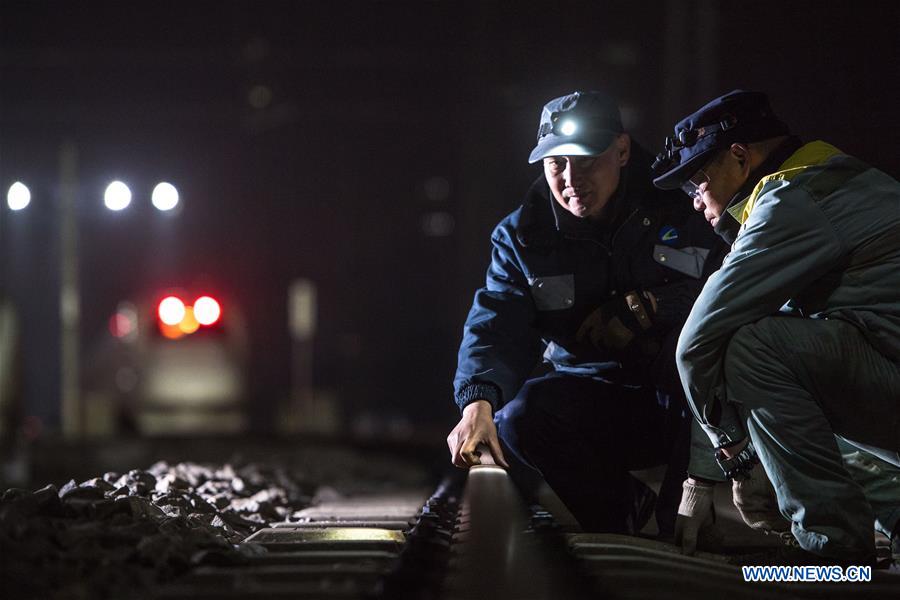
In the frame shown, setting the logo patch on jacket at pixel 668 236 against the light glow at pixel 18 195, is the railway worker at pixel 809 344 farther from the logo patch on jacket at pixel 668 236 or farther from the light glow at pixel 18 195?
the light glow at pixel 18 195

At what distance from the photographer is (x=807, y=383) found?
12.8 feet

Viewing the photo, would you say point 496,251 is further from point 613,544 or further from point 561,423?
point 613,544

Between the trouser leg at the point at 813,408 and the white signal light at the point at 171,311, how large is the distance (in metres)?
8.78

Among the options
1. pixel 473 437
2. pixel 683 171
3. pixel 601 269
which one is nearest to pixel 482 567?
pixel 473 437

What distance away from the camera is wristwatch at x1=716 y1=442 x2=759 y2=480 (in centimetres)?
401

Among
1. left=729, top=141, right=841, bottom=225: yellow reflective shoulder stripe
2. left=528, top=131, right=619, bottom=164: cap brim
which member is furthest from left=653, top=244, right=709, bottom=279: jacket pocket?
left=729, top=141, right=841, bottom=225: yellow reflective shoulder stripe

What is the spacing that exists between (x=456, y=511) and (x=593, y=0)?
8994 millimetres

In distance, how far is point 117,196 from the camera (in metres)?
10.2

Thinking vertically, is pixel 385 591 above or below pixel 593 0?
below

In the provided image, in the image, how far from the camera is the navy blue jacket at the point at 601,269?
4.89 meters

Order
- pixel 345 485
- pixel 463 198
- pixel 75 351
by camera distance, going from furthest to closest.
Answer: pixel 75 351 < pixel 463 198 < pixel 345 485

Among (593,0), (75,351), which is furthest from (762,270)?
(75,351)
